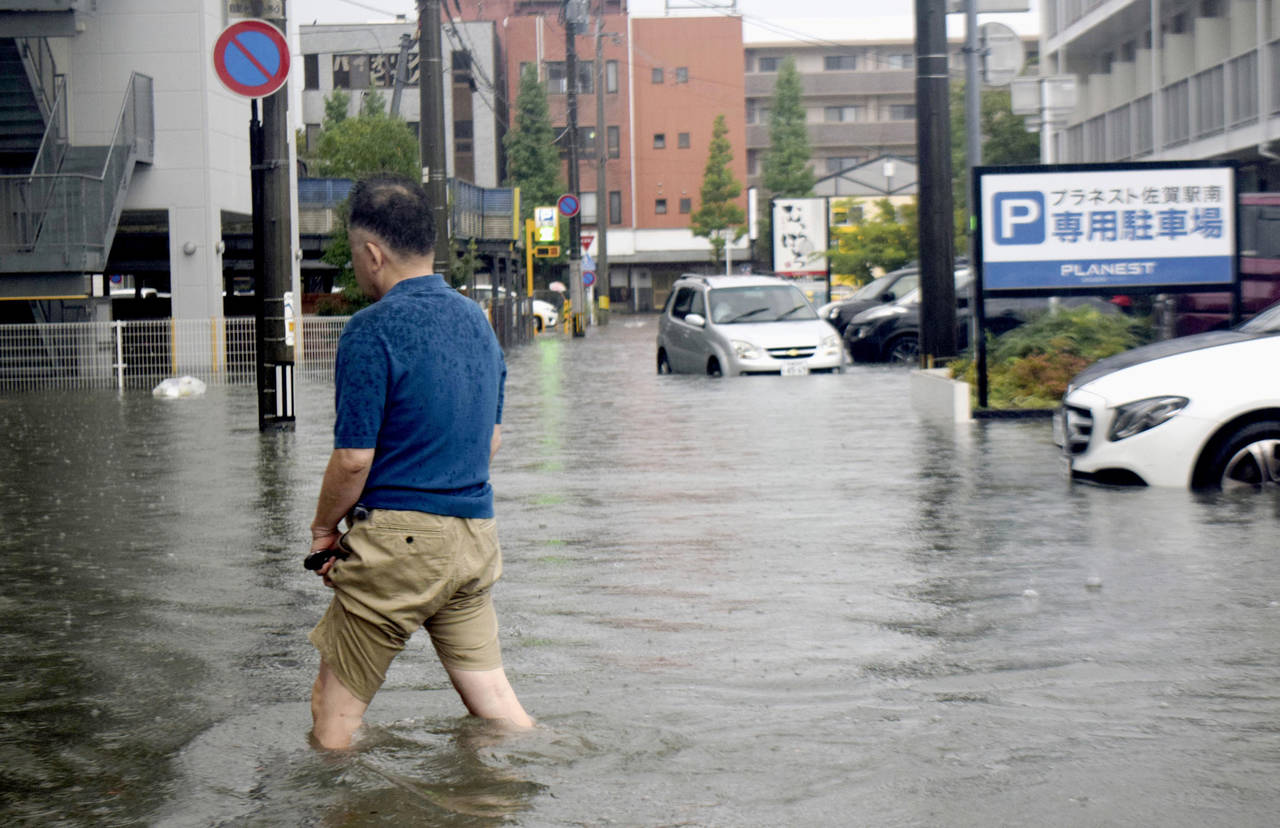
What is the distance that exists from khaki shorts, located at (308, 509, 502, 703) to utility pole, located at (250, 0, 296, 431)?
1123 cm

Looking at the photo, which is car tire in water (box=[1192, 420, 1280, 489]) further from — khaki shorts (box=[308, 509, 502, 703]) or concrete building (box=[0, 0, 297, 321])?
concrete building (box=[0, 0, 297, 321])

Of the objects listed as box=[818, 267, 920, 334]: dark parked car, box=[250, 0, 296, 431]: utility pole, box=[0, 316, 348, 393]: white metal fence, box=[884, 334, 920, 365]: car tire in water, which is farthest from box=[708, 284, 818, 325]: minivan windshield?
box=[250, 0, 296, 431]: utility pole

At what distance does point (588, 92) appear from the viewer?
86250 mm

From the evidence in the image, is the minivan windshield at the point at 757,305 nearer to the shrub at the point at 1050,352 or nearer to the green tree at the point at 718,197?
the shrub at the point at 1050,352

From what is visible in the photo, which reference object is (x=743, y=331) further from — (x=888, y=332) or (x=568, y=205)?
(x=568, y=205)

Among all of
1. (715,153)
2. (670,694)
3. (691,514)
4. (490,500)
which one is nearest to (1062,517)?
(691,514)

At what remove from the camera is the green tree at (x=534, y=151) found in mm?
83938

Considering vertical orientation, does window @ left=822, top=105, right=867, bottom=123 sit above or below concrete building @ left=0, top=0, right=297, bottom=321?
above

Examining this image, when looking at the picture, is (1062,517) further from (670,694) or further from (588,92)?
(588,92)

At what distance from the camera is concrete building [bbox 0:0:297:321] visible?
27.3 meters

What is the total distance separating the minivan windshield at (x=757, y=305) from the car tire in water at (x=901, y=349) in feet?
10.4

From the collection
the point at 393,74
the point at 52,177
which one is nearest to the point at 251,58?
the point at 52,177

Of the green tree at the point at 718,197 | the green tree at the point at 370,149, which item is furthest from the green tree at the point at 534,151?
the green tree at the point at 370,149

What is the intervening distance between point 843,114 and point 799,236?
2314 inches
